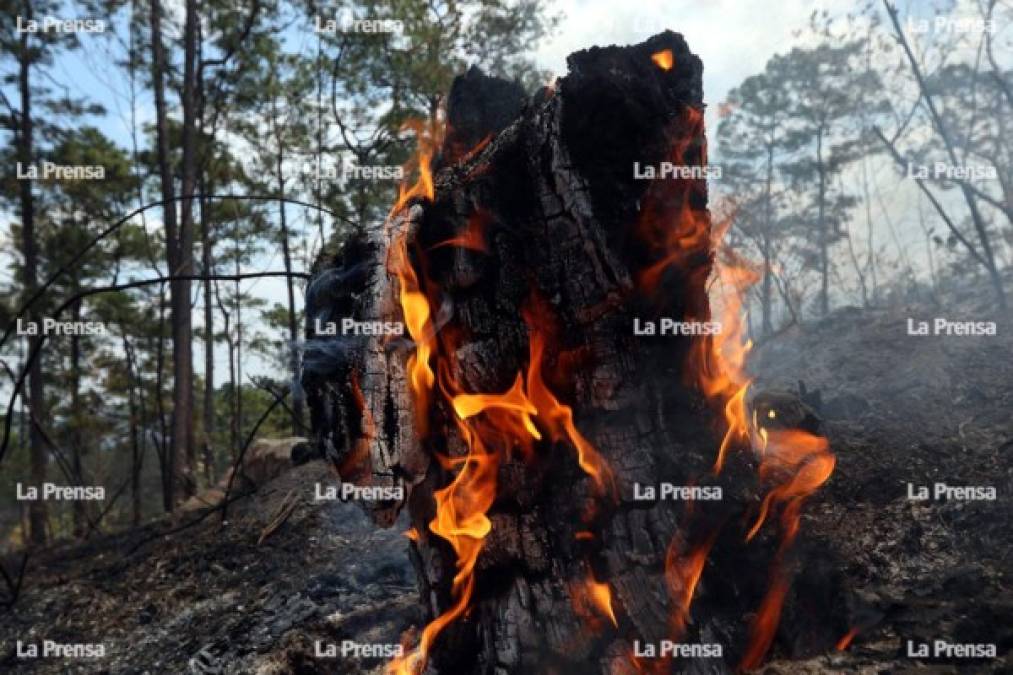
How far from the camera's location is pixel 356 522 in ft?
26.3

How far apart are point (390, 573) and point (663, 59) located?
18.9 ft

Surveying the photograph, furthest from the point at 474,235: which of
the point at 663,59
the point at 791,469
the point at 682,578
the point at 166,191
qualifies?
the point at 166,191

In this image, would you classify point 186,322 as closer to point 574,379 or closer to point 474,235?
point 474,235

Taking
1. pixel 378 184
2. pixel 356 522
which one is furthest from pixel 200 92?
pixel 356 522

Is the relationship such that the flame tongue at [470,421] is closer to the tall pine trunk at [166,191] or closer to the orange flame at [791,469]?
the orange flame at [791,469]

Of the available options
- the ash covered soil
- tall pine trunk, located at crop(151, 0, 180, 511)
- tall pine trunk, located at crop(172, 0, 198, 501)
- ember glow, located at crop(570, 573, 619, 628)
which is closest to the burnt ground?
the ash covered soil

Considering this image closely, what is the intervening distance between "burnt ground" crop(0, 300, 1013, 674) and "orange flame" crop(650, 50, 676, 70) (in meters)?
3.69

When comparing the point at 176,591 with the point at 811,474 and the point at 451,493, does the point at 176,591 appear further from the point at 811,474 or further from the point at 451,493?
the point at 811,474

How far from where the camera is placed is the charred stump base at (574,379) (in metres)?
4.14

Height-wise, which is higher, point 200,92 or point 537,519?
point 200,92

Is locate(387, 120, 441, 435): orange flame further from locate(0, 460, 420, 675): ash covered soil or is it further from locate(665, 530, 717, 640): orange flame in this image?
locate(0, 460, 420, 675): ash covered soil

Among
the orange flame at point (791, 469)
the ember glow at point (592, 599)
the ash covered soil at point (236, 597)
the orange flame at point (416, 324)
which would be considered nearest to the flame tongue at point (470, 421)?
the orange flame at point (416, 324)

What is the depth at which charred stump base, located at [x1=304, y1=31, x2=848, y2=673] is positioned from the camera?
414cm

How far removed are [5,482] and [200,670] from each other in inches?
1041
